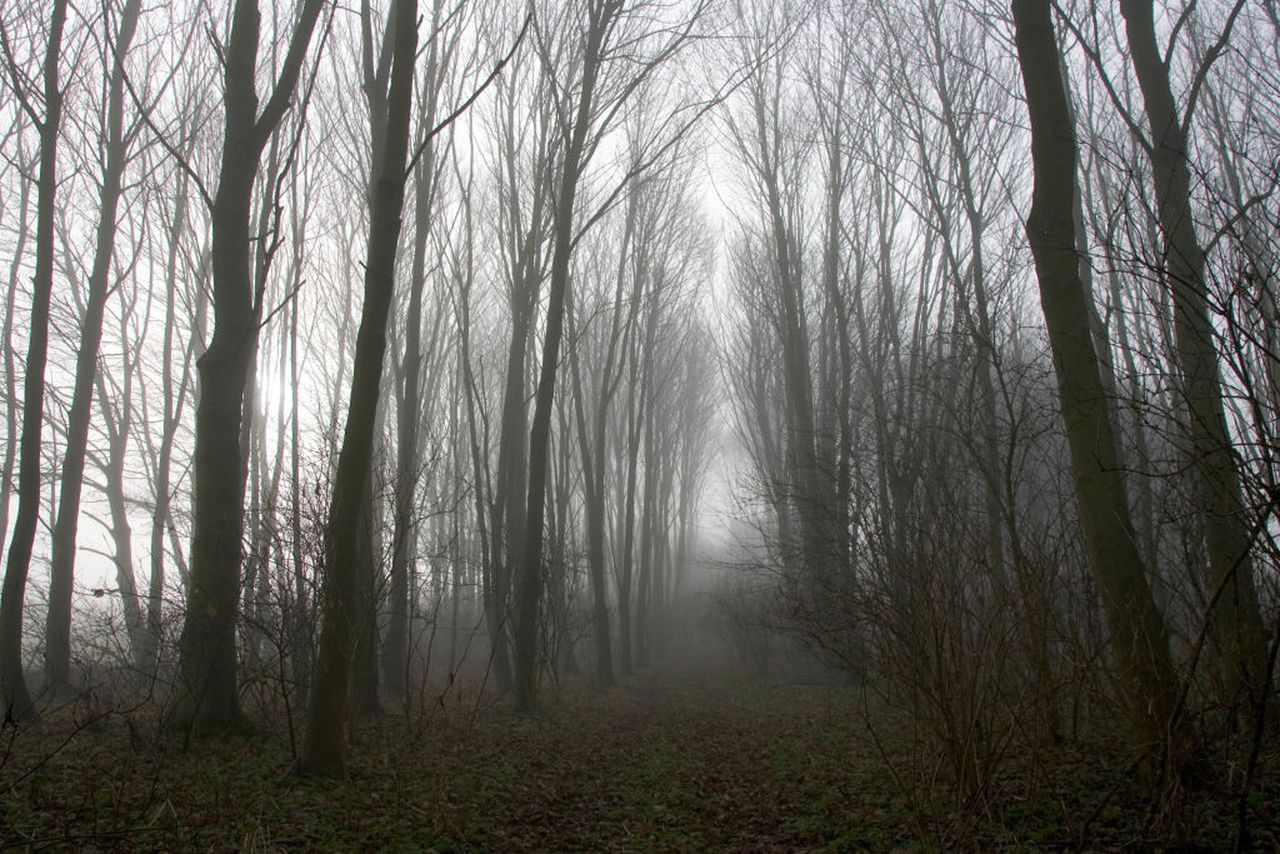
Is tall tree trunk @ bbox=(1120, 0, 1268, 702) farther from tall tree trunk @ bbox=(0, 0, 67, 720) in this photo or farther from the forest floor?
tall tree trunk @ bbox=(0, 0, 67, 720)

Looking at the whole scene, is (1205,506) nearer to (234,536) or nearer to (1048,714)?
(1048,714)

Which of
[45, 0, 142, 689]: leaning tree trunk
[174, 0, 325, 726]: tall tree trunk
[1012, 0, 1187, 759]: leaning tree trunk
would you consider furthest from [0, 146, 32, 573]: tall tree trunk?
[1012, 0, 1187, 759]: leaning tree trunk

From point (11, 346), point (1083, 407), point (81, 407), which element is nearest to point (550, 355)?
point (81, 407)

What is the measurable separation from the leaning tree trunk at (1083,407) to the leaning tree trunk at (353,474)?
395 centimetres

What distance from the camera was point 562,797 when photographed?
5207 millimetres

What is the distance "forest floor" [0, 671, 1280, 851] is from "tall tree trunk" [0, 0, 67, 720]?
61 centimetres

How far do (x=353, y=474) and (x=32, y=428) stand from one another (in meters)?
4.37

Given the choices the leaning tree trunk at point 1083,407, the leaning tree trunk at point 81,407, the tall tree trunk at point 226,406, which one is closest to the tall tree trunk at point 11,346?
the leaning tree trunk at point 81,407

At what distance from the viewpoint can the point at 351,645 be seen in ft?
15.8

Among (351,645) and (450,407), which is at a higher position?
(450,407)

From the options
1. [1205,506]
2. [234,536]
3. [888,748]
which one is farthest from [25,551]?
[1205,506]

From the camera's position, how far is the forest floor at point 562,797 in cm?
343

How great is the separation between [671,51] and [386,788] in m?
8.11

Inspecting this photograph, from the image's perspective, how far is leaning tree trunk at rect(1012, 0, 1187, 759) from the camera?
3697mm
